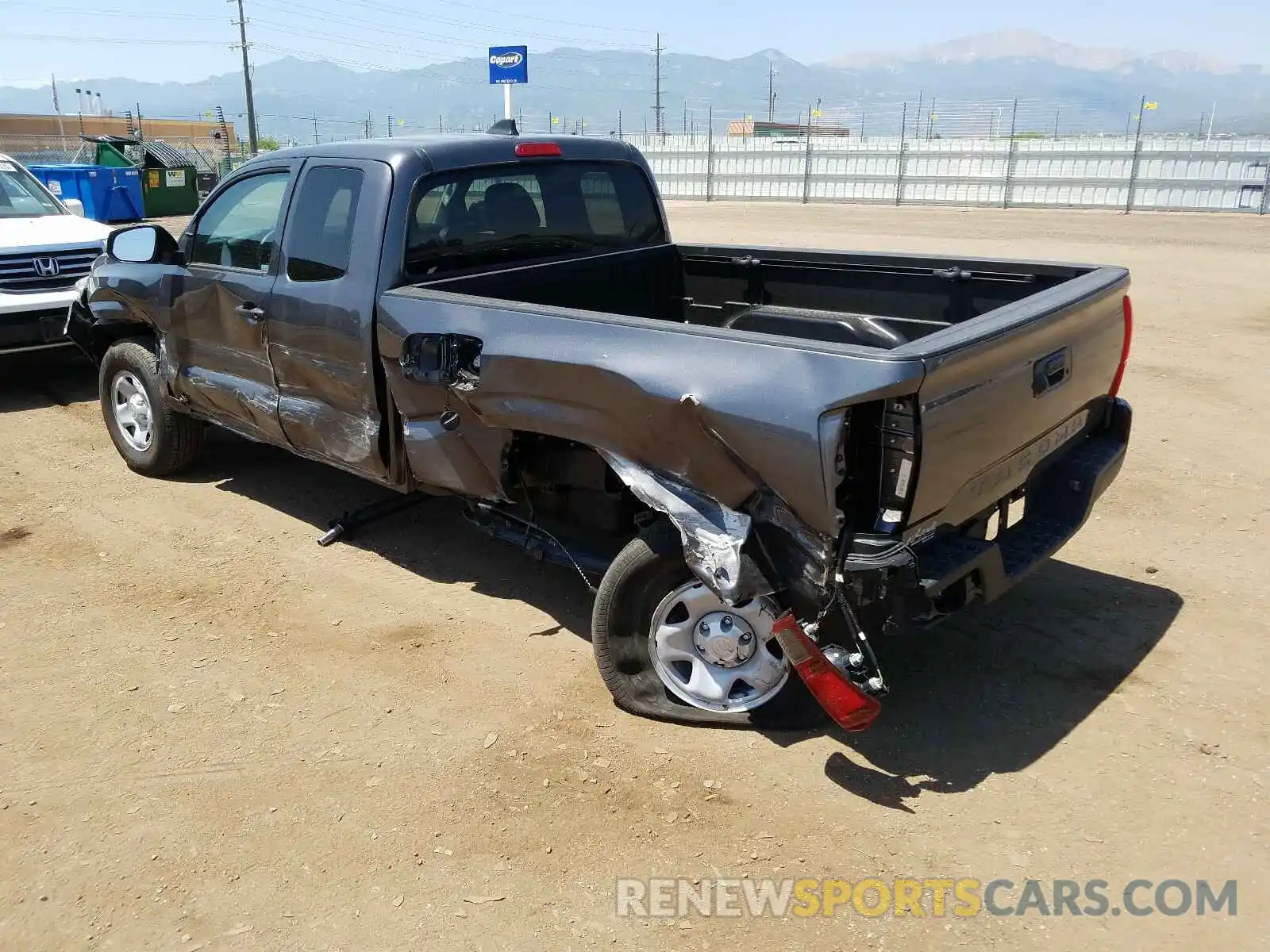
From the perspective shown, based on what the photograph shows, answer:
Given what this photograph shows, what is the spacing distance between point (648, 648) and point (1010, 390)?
1557 millimetres

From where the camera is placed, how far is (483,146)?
482 centimetres

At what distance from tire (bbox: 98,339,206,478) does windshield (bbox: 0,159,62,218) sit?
3.71m

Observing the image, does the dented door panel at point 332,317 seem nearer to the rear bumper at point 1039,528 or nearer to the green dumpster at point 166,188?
the rear bumper at point 1039,528

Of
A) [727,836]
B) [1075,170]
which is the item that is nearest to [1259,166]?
[1075,170]

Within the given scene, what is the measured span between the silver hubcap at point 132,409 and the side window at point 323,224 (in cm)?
210

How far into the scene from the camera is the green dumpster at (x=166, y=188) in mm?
23297

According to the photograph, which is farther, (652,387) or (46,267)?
(46,267)

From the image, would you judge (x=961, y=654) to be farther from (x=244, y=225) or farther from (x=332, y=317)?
(x=244, y=225)

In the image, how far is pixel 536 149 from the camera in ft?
16.5

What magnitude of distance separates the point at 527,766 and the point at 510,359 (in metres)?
1.48

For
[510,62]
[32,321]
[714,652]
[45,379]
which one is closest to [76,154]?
[510,62]

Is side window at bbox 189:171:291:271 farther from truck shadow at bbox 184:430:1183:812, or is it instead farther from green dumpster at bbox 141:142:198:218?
green dumpster at bbox 141:142:198:218

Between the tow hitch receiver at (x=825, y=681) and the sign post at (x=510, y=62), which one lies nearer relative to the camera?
the tow hitch receiver at (x=825, y=681)

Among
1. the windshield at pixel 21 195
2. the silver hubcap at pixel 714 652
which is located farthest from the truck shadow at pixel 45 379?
the silver hubcap at pixel 714 652
